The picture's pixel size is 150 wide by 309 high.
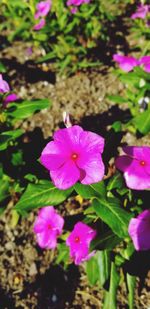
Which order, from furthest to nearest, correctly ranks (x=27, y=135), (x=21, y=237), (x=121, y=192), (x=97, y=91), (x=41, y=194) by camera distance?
(x=97, y=91)
(x=27, y=135)
(x=21, y=237)
(x=121, y=192)
(x=41, y=194)

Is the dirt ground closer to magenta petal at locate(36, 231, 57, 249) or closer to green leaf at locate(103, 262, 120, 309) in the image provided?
green leaf at locate(103, 262, 120, 309)

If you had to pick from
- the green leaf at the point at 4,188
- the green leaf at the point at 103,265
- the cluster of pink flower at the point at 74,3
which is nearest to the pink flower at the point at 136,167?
the green leaf at the point at 103,265

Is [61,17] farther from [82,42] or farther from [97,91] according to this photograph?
[97,91]

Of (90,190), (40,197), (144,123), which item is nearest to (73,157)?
(90,190)

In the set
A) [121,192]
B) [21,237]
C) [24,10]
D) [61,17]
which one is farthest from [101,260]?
[24,10]

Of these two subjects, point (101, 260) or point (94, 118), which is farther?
point (94, 118)

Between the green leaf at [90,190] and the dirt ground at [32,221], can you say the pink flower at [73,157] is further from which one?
the dirt ground at [32,221]
